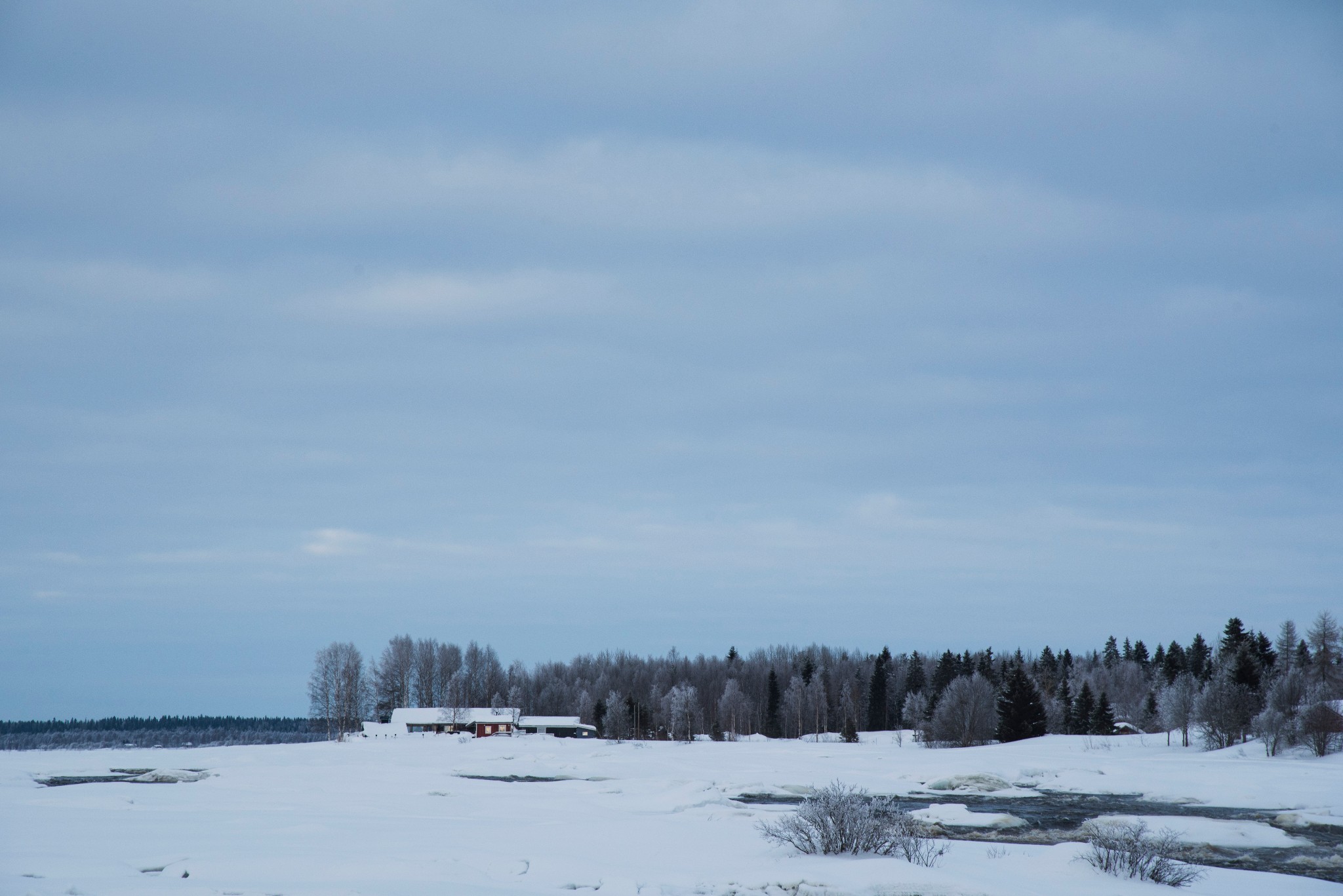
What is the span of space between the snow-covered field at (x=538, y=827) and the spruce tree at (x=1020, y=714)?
21223 mm

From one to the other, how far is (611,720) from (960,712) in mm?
41097

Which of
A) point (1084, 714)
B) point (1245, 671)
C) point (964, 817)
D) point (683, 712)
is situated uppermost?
point (1245, 671)

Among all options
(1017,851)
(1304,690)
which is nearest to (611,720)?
(1304,690)

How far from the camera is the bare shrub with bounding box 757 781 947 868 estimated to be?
18.8 metres

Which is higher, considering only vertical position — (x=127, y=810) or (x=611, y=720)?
(x=127, y=810)

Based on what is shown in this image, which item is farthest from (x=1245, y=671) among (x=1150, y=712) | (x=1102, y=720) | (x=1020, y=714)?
(x=1150, y=712)

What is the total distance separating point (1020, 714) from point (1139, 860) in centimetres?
6536

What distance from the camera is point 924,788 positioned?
4284 cm

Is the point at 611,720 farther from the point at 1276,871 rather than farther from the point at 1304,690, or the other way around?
the point at 1276,871

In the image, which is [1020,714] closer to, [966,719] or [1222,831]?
[966,719]

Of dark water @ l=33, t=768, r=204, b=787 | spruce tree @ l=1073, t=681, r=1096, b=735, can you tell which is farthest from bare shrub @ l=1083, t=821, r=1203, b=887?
spruce tree @ l=1073, t=681, r=1096, b=735

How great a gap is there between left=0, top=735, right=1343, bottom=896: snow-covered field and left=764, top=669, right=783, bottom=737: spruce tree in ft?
230

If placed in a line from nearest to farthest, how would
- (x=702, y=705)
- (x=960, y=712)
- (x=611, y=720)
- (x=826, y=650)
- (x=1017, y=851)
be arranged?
1. (x=1017, y=851)
2. (x=960, y=712)
3. (x=611, y=720)
4. (x=702, y=705)
5. (x=826, y=650)

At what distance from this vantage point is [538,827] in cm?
2519
